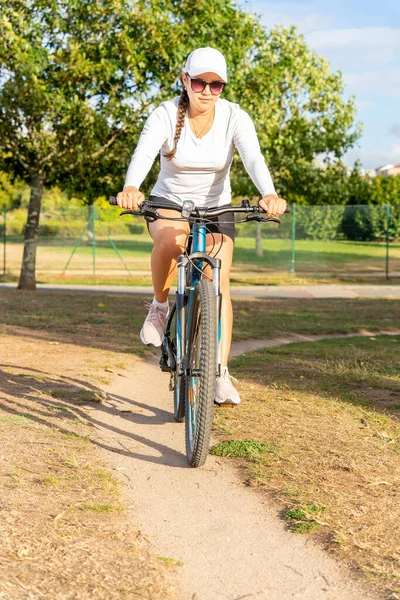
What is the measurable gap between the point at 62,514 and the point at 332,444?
1867 mm

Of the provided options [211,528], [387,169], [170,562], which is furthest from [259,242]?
[387,169]

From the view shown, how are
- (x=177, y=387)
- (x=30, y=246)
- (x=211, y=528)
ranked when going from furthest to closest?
(x=30, y=246)
(x=177, y=387)
(x=211, y=528)

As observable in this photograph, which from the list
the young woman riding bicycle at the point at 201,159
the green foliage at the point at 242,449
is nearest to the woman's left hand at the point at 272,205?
the young woman riding bicycle at the point at 201,159

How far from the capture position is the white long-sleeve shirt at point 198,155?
195 inches

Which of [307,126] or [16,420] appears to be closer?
[16,420]

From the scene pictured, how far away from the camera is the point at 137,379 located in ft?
24.3

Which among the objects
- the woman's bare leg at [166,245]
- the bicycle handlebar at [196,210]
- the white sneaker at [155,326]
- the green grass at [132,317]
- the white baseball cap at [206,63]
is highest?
the white baseball cap at [206,63]

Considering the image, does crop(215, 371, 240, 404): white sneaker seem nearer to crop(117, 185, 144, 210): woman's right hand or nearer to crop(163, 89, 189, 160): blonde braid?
crop(117, 185, 144, 210): woman's right hand

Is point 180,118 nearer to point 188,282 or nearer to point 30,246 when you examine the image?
point 188,282

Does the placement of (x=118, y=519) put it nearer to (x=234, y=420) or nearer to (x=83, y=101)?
(x=234, y=420)

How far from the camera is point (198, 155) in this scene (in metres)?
5.04

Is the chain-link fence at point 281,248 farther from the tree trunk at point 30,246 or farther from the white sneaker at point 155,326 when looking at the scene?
the white sneaker at point 155,326

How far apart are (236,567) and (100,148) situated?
49.9ft

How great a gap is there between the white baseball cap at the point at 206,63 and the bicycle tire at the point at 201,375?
1149 millimetres
